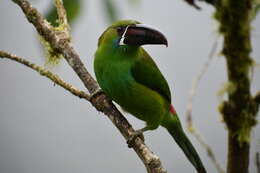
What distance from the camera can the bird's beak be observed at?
6.08 feet

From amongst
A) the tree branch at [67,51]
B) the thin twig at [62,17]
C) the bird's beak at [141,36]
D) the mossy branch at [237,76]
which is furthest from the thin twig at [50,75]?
the mossy branch at [237,76]

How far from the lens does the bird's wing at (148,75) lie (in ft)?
6.96

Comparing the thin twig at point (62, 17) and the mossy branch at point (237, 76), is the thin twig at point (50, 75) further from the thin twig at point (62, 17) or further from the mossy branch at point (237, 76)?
the mossy branch at point (237, 76)

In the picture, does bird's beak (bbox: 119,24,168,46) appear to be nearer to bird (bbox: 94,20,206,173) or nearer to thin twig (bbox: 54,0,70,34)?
bird (bbox: 94,20,206,173)

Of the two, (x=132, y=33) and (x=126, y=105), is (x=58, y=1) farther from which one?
(x=126, y=105)

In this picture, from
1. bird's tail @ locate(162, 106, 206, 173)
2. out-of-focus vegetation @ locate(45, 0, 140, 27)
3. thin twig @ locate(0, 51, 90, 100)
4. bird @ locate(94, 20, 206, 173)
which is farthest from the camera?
bird's tail @ locate(162, 106, 206, 173)

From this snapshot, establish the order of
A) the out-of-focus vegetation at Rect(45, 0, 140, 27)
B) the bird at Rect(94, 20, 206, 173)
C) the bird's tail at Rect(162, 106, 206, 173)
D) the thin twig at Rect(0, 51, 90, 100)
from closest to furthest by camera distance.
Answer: the out-of-focus vegetation at Rect(45, 0, 140, 27)
the thin twig at Rect(0, 51, 90, 100)
the bird at Rect(94, 20, 206, 173)
the bird's tail at Rect(162, 106, 206, 173)

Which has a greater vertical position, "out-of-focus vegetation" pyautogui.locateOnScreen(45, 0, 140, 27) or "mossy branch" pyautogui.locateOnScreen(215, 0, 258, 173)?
"out-of-focus vegetation" pyautogui.locateOnScreen(45, 0, 140, 27)

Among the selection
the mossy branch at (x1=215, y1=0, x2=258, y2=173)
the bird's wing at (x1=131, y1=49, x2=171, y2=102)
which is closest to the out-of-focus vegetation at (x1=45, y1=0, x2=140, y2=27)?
the mossy branch at (x1=215, y1=0, x2=258, y2=173)

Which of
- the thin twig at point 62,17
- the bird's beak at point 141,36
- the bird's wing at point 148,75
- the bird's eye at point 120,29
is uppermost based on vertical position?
the thin twig at point 62,17

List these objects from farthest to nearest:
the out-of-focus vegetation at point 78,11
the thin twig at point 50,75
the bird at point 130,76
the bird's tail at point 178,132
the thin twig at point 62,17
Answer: the bird's tail at point 178,132 → the bird at point 130,76 → the thin twig at point 62,17 → the thin twig at point 50,75 → the out-of-focus vegetation at point 78,11

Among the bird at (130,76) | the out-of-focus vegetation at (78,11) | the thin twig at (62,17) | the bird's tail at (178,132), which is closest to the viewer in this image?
the out-of-focus vegetation at (78,11)

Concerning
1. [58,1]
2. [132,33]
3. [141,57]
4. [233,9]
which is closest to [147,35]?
[132,33]

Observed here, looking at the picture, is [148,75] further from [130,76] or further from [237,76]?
[237,76]
